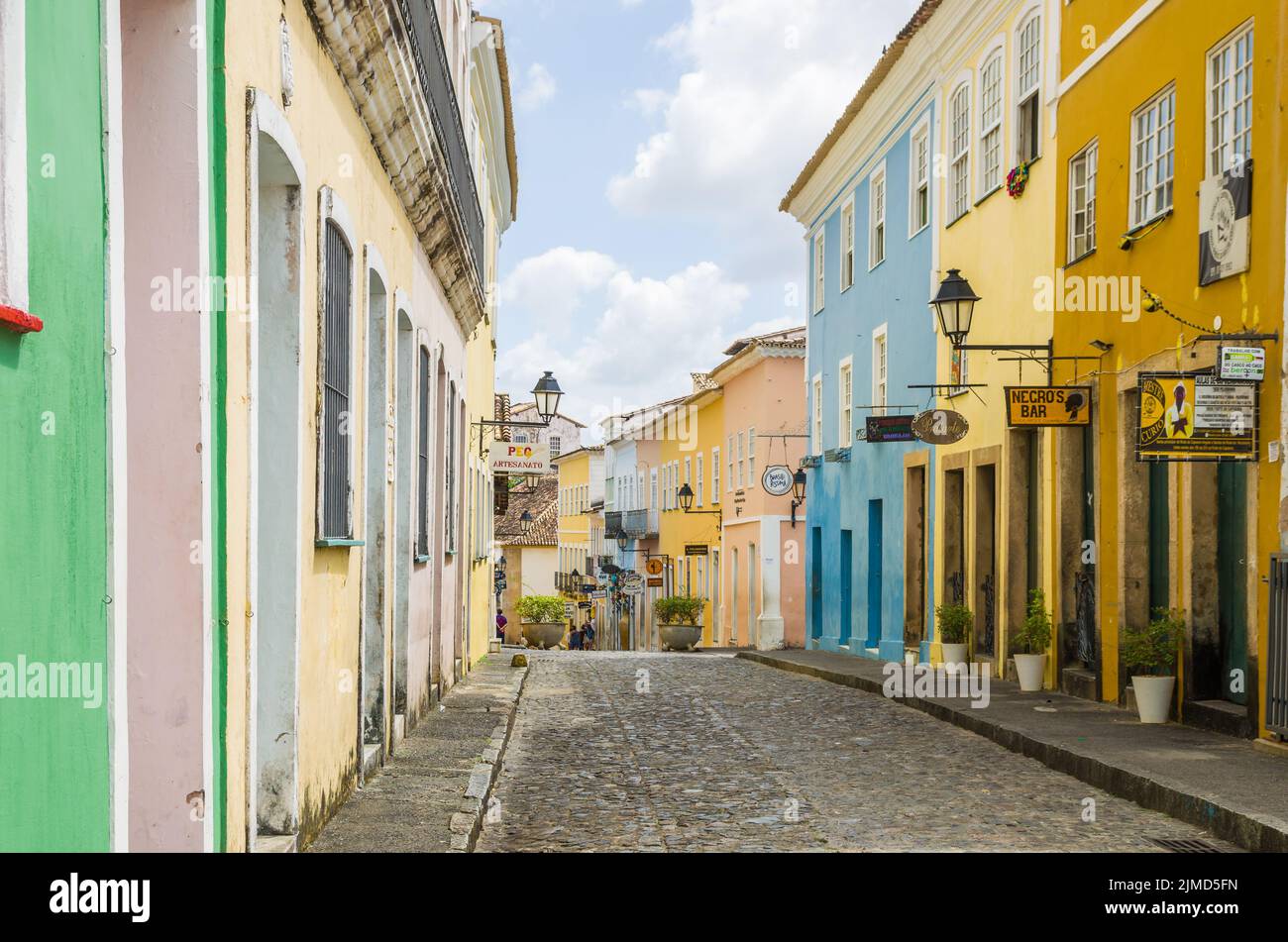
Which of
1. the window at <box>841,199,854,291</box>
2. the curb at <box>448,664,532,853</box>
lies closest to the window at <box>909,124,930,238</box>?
the window at <box>841,199,854,291</box>

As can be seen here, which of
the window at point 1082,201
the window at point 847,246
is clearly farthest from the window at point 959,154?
the window at point 847,246

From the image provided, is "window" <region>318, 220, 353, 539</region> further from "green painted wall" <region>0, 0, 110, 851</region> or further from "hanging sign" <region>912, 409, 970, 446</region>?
"hanging sign" <region>912, 409, 970, 446</region>

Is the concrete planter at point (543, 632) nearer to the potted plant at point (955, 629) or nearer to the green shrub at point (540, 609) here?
the green shrub at point (540, 609)

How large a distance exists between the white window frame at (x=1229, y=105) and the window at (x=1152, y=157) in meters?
0.74

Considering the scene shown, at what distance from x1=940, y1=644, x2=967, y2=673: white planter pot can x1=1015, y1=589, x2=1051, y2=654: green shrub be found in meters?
2.73

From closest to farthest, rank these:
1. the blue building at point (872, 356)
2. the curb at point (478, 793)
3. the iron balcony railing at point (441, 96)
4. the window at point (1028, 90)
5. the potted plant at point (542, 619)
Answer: the curb at point (478, 793), the iron balcony railing at point (441, 96), the window at point (1028, 90), the blue building at point (872, 356), the potted plant at point (542, 619)

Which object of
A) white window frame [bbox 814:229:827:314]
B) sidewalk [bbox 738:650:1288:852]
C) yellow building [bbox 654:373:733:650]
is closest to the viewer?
sidewalk [bbox 738:650:1288:852]

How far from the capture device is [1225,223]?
11461mm

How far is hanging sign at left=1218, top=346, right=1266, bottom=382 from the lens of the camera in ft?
33.8

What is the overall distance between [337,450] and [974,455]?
12527 mm

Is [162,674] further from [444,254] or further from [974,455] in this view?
[974,455]

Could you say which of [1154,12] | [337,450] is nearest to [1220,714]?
[1154,12]

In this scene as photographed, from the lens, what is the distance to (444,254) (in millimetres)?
14047

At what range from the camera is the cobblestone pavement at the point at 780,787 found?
820 cm
